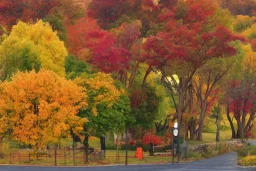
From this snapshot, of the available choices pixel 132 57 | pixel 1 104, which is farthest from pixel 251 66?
pixel 1 104

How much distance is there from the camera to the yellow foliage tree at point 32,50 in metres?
68.1

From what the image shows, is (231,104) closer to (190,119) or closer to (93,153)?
(190,119)

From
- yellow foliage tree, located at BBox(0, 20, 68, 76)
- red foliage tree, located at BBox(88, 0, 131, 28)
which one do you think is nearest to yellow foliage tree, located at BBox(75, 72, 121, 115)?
yellow foliage tree, located at BBox(0, 20, 68, 76)

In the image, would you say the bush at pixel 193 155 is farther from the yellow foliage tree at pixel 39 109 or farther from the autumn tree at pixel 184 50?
the yellow foliage tree at pixel 39 109

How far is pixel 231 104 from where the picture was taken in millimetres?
84750

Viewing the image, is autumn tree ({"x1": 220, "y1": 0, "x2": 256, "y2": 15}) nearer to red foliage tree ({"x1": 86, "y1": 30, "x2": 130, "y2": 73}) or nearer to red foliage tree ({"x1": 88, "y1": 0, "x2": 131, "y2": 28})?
red foliage tree ({"x1": 88, "y1": 0, "x2": 131, "y2": 28})

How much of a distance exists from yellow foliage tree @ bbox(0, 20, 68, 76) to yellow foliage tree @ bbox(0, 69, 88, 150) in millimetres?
8580

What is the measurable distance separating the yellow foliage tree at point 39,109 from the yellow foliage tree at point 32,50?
858cm

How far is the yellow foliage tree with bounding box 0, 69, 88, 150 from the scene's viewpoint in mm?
58438

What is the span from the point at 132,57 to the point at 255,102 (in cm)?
1612

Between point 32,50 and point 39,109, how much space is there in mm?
11311

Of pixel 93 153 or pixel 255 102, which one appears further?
pixel 255 102

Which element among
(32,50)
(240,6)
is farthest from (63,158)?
(240,6)

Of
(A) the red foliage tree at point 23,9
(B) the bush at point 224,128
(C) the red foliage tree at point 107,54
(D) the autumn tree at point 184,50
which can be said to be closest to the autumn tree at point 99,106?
(C) the red foliage tree at point 107,54
